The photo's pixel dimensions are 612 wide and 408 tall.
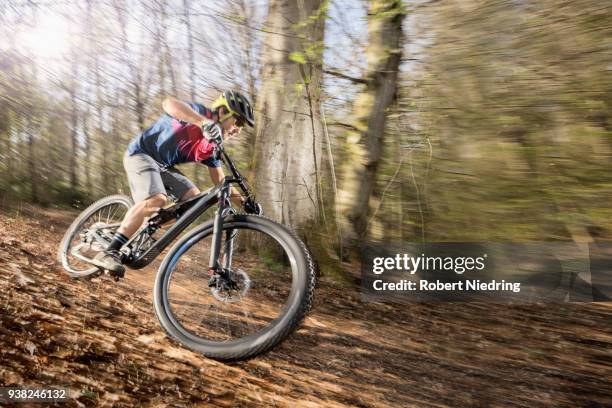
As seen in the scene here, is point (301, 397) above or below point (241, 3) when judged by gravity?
below

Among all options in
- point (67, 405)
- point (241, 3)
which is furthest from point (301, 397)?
point (241, 3)

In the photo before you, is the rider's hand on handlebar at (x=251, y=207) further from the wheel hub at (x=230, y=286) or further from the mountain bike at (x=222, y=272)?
the wheel hub at (x=230, y=286)

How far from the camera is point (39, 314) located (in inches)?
102

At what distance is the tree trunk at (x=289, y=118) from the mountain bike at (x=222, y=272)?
1.03m

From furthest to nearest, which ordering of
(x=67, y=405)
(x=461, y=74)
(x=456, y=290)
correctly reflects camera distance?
(x=456, y=290), (x=461, y=74), (x=67, y=405)

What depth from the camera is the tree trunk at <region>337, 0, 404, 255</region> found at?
4.25m

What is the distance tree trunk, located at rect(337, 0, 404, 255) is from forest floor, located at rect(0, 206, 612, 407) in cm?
80

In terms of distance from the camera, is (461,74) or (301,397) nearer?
(301,397)

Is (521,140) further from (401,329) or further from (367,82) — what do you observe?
(401,329)

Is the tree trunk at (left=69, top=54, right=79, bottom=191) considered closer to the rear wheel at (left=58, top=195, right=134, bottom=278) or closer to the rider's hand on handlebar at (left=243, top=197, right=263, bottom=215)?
the rear wheel at (left=58, top=195, right=134, bottom=278)

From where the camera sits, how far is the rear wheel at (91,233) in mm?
3529

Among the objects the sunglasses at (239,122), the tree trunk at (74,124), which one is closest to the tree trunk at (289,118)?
the sunglasses at (239,122)

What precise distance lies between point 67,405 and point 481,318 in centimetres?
378

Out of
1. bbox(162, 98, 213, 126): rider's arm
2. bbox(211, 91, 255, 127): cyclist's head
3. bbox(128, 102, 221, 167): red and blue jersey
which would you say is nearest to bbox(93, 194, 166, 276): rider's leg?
bbox(128, 102, 221, 167): red and blue jersey
